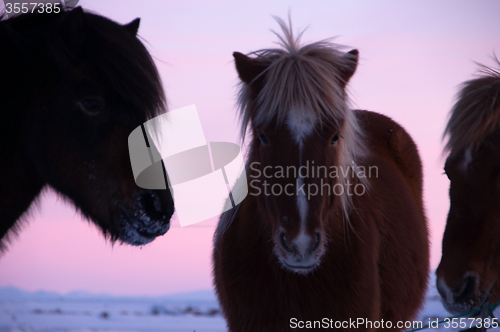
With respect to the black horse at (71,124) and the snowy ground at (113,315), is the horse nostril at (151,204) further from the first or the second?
the snowy ground at (113,315)

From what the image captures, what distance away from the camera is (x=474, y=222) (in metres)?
1.74

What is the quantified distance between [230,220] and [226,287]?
39 centimetres

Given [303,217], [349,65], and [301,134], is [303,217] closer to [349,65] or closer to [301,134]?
[301,134]

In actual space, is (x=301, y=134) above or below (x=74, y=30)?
below

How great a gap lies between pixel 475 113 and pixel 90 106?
1856 millimetres

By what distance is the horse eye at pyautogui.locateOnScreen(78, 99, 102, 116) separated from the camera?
1574 mm

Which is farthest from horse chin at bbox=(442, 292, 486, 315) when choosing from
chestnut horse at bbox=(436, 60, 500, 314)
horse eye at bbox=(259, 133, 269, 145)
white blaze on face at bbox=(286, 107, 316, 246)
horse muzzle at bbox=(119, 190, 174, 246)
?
horse muzzle at bbox=(119, 190, 174, 246)

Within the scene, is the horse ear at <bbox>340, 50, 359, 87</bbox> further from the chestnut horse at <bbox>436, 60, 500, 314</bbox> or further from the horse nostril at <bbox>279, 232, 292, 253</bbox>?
the horse nostril at <bbox>279, 232, 292, 253</bbox>

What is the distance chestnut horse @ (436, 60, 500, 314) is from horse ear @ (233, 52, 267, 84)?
43.2 inches

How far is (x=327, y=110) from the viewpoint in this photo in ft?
5.90

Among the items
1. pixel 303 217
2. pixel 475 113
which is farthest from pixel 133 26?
pixel 475 113

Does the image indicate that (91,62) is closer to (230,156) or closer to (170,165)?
(170,165)

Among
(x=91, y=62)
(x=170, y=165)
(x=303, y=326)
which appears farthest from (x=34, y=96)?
(x=303, y=326)

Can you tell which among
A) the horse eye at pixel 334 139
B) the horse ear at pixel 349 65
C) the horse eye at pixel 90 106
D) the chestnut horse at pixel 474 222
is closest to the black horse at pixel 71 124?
the horse eye at pixel 90 106
